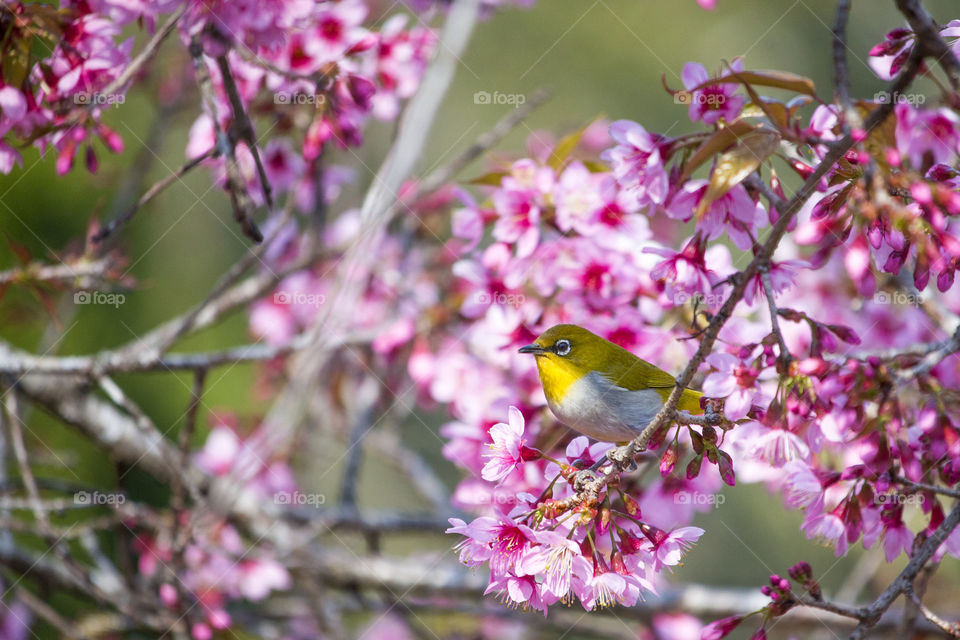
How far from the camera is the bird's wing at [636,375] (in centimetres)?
167

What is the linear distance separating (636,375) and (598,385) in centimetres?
9

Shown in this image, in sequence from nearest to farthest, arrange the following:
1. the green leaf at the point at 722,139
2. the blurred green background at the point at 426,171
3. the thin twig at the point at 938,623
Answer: the green leaf at the point at 722,139
the thin twig at the point at 938,623
the blurred green background at the point at 426,171

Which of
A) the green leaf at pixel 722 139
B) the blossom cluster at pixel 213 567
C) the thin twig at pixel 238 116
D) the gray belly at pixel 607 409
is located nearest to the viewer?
the green leaf at pixel 722 139

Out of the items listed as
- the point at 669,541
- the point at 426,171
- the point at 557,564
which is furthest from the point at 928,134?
the point at 426,171

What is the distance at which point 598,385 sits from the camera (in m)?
1.67

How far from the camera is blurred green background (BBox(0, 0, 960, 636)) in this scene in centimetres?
381

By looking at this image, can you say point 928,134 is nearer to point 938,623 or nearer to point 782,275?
point 782,275

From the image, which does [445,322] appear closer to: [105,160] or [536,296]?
[536,296]

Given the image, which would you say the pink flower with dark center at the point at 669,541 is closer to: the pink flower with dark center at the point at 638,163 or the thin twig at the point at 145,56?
the pink flower with dark center at the point at 638,163

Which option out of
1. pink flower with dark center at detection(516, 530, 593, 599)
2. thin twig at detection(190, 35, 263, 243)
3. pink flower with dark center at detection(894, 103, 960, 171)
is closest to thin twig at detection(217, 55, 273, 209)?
thin twig at detection(190, 35, 263, 243)

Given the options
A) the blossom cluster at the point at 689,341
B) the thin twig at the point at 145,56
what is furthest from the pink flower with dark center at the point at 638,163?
the thin twig at the point at 145,56

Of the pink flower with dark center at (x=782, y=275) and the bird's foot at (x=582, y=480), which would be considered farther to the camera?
the pink flower with dark center at (x=782, y=275)

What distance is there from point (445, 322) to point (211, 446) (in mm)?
1009

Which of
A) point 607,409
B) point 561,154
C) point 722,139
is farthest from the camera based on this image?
point 561,154
